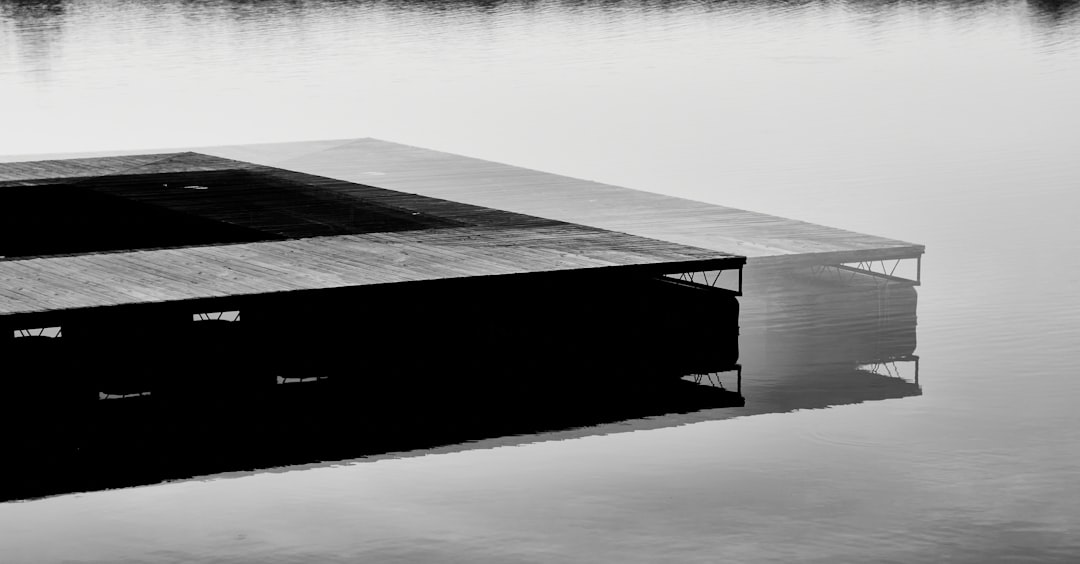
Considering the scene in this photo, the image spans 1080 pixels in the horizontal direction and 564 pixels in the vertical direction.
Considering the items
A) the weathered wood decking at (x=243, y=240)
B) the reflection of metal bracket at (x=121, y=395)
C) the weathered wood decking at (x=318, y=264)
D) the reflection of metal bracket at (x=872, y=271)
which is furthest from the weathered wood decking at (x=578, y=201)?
the reflection of metal bracket at (x=121, y=395)

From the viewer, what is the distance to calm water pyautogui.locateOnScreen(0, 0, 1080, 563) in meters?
17.1

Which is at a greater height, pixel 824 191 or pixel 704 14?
pixel 824 191

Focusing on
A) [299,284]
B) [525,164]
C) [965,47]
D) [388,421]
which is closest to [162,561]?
[388,421]

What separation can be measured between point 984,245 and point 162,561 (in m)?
19.8

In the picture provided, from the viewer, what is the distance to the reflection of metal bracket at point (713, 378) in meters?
23.0

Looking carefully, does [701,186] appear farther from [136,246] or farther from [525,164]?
[136,246]

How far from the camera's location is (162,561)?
53.4ft

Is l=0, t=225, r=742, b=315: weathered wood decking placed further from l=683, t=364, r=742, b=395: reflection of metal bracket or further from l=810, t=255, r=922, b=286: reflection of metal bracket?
l=810, t=255, r=922, b=286: reflection of metal bracket

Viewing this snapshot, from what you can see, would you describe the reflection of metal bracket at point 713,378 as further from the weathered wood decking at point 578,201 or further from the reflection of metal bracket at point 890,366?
the weathered wood decking at point 578,201

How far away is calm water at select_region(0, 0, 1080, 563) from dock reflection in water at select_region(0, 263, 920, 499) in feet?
0.92

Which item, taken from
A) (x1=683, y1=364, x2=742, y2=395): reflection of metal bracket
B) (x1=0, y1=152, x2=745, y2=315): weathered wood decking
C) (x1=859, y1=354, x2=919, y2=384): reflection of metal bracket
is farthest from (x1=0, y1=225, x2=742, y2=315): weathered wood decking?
(x1=859, y1=354, x2=919, y2=384): reflection of metal bracket

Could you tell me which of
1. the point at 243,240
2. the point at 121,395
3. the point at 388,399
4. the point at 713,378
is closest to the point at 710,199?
the point at 243,240

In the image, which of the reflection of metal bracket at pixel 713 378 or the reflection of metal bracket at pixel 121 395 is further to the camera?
the reflection of metal bracket at pixel 713 378

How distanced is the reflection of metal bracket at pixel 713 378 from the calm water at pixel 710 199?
236mm
